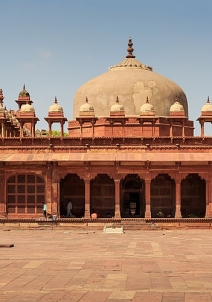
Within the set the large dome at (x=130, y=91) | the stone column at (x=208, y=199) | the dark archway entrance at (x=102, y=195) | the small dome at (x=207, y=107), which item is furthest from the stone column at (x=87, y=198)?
the small dome at (x=207, y=107)

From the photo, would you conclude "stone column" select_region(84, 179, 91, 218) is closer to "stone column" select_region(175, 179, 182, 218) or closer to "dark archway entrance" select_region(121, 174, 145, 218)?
"dark archway entrance" select_region(121, 174, 145, 218)

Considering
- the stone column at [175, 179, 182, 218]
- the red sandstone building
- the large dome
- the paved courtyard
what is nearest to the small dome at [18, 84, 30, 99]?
the large dome

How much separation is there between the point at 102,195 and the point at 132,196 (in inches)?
64.1

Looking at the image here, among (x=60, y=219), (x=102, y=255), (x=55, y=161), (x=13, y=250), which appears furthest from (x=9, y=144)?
(x=102, y=255)

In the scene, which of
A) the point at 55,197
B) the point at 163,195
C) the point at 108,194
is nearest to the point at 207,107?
the point at 163,195

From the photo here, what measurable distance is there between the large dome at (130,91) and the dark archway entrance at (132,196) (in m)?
4.45

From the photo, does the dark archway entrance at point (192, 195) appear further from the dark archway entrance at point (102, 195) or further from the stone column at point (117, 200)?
the stone column at point (117, 200)

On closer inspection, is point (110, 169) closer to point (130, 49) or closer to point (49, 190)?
point (49, 190)

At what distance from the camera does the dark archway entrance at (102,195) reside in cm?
2828

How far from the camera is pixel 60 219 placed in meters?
25.4

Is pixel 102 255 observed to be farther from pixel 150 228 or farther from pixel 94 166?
pixel 94 166

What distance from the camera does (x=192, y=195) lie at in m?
28.5

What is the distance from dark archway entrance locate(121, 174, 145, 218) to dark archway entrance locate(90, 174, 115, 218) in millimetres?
658

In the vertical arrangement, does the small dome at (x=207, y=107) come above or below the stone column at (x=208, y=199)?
above
